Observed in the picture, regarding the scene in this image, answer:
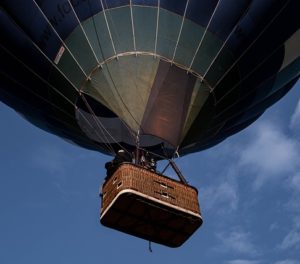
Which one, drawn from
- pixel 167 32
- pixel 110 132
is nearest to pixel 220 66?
pixel 167 32

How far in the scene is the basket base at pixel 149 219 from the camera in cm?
784

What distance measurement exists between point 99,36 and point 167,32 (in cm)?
86

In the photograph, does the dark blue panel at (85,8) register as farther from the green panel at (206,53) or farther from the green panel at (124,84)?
the green panel at (206,53)

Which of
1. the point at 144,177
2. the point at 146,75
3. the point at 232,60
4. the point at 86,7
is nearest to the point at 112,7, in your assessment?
the point at 86,7

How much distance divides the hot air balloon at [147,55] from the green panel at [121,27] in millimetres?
13

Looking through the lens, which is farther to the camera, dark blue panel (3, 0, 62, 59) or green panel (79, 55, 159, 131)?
green panel (79, 55, 159, 131)

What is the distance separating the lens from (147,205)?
A: 787cm

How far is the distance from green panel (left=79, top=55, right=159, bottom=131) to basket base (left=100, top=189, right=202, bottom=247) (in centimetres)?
148

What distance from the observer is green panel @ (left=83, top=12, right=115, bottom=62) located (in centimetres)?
914

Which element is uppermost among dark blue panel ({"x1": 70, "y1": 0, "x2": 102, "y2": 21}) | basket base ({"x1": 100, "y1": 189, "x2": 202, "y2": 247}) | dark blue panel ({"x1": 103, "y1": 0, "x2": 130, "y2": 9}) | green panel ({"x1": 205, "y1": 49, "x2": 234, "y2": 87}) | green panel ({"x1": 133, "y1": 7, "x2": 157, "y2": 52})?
dark blue panel ({"x1": 103, "y1": 0, "x2": 130, "y2": 9})

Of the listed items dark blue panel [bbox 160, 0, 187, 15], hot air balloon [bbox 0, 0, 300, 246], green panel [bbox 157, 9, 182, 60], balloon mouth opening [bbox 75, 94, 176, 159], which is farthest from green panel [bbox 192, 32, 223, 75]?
balloon mouth opening [bbox 75, 94, 176, 159]

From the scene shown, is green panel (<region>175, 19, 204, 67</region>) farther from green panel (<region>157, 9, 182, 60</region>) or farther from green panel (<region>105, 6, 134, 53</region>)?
green panel (<region>105, 6, 134, 53</region>)

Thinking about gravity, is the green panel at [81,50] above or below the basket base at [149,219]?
above

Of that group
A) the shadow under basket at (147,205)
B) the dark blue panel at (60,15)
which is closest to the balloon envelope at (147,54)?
the dark blue panel at (60,15)
